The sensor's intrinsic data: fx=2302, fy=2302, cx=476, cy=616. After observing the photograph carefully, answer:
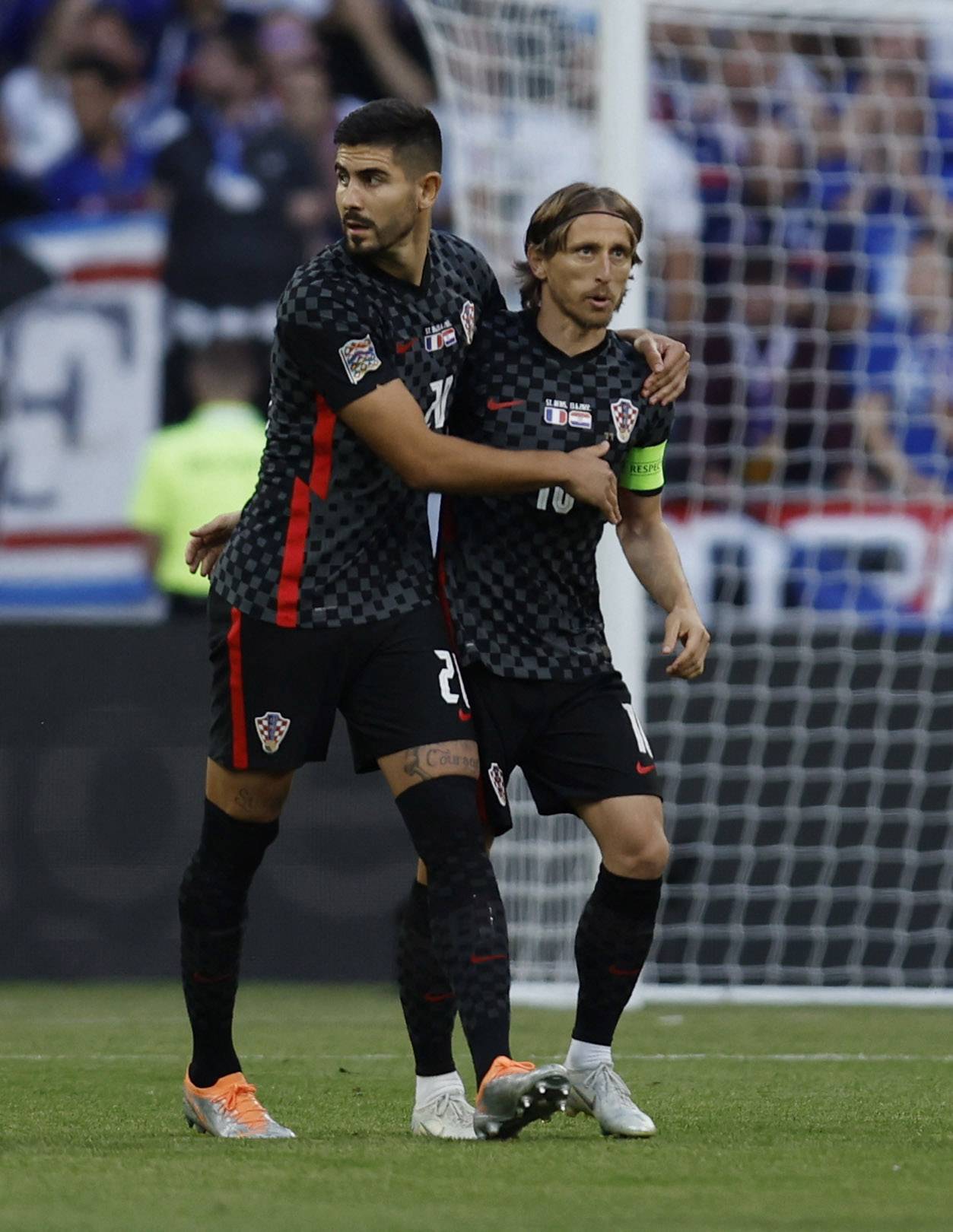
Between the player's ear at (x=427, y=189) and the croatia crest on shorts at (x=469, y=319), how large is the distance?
8.7 inches

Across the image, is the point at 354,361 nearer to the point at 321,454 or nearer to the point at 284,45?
the point at 321,454

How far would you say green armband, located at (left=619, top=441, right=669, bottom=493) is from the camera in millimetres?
4324

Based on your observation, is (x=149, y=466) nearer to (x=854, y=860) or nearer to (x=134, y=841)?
(x=134, y=841)

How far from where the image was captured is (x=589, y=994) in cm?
420

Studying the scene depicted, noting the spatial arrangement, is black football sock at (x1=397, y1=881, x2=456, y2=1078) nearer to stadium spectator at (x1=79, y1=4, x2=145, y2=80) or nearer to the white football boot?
the white football boot

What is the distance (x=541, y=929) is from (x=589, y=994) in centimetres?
345

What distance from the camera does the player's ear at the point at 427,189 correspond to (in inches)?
156

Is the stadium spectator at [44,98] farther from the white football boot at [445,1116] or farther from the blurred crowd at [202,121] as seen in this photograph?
the white football boot at [445,1116]

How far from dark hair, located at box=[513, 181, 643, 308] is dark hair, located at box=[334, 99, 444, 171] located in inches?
12.0

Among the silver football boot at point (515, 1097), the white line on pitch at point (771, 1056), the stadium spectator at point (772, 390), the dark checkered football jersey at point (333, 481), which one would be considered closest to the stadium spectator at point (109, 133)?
the stadium spectator at point (772, 390)

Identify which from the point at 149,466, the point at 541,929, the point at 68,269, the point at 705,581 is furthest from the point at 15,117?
the point at 541,929

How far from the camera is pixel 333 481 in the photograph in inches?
157

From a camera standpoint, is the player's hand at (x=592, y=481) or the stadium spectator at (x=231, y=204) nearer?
the player's hand at (x=592, y=481)

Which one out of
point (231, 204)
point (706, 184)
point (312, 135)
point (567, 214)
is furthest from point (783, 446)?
point (567, 214)
